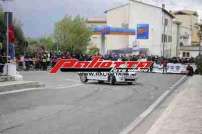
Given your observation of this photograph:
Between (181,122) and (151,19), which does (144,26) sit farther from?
(181,122)

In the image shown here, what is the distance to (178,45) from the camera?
13975cm

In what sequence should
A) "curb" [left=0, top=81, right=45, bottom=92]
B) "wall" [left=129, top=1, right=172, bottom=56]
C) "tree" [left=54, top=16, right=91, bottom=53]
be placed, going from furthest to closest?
"wall" [left=129, top=1, right=172, bottom=56]
"tree" [left=54, top=16, right=91, bottom=53]
"curb" [left=0, top=81, right=45, bottom=92]

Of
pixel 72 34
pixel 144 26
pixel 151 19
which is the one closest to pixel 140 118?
pixel 72 34

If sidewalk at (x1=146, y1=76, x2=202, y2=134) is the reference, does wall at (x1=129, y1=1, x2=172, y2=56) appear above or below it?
above

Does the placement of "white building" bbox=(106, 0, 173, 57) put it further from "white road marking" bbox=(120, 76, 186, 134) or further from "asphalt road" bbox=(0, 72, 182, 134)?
"white road marking" bbox=(120, 76, 186, 134)

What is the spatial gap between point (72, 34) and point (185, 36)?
6031 centimetres

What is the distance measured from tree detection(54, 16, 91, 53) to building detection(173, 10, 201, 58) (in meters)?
30.5

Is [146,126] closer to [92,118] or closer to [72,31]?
[92,118]

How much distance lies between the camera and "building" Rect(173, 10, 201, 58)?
137 meters

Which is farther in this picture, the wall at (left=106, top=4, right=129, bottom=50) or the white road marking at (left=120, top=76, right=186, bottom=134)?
the wall at (left=106, top=4, right=129, bottom=50)

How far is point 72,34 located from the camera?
99.9 meters

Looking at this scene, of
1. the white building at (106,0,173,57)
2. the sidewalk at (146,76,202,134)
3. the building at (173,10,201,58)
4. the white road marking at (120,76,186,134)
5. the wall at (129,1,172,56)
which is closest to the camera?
the sidewalk at (146,76,202,134)

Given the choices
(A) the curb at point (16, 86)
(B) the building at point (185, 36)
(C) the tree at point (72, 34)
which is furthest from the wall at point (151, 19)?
(A) the curb at point (16, 86)

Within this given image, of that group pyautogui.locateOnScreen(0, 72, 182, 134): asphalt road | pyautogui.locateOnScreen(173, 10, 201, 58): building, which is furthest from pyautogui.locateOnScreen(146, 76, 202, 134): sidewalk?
pyautogui.locateOnScreen(173, 10, 201, 58): building
